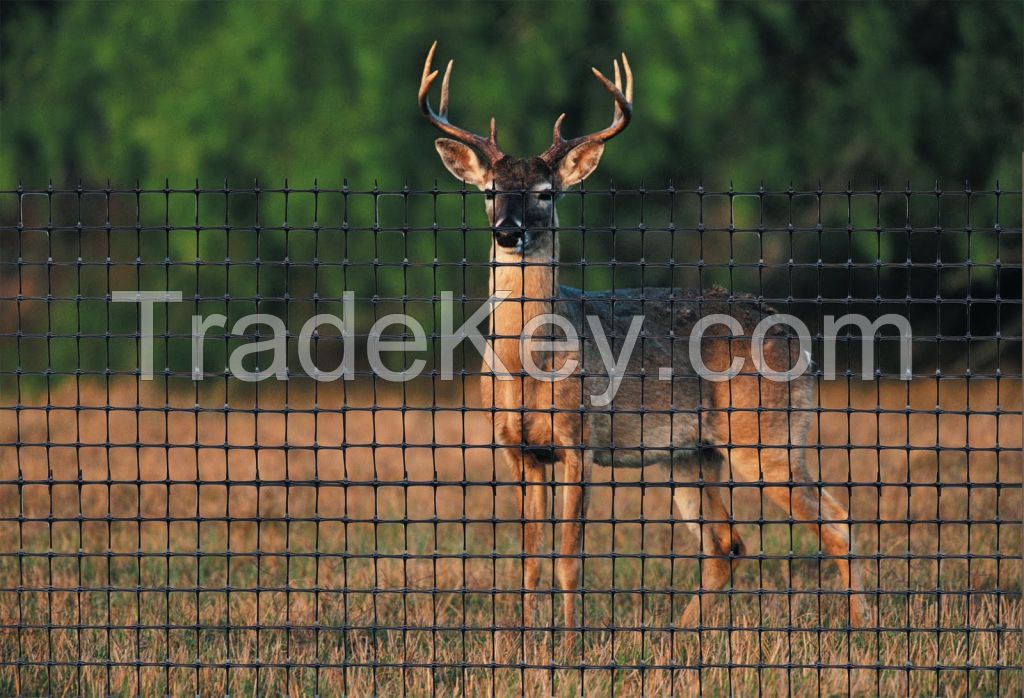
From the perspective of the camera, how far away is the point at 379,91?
14.9m

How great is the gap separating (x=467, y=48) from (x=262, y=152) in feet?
7.69

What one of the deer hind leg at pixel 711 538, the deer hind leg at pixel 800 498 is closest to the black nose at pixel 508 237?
the deer hind leg at pixel 711 538

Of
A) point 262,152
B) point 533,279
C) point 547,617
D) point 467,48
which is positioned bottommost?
point 547,617

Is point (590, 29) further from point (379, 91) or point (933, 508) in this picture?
point (933, 508)

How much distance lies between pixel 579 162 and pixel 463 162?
62 centimetres

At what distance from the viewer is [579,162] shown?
26.1 feet

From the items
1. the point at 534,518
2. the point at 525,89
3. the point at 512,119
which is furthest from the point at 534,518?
the point at 525,89

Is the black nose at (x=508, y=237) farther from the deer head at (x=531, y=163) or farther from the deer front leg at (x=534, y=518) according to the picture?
the deer front leg at (x=534, y=518)

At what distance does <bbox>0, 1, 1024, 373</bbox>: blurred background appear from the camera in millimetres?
15000

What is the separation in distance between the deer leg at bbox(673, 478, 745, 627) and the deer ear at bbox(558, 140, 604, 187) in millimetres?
1778

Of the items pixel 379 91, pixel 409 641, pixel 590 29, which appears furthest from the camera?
pixel 590 29

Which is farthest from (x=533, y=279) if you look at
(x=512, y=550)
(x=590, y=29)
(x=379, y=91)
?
(x=590, y=29)

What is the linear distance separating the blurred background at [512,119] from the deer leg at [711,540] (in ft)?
19.2

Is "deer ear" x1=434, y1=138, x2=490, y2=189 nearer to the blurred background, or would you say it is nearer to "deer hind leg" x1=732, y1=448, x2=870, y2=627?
"deer hind leg" x1=732, y1=448, x2=870, y2=627
